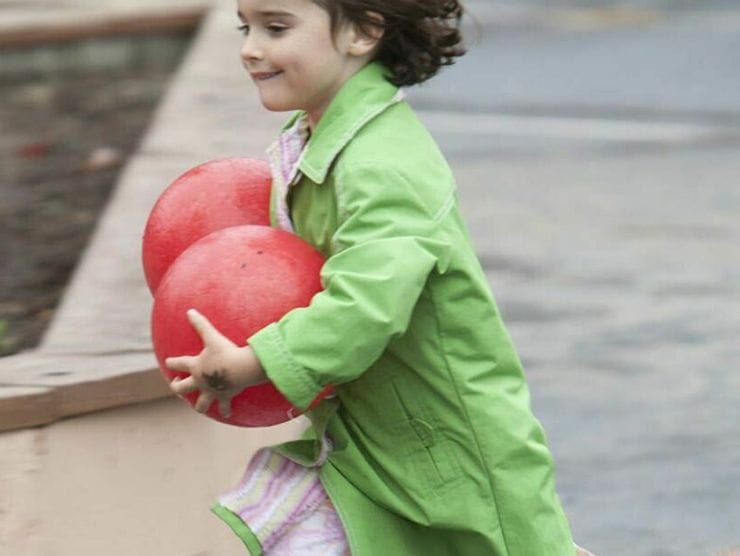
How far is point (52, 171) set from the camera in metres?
7.34

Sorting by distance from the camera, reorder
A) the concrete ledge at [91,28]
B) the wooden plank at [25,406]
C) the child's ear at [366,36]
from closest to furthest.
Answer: the child's ear at [366,36]
the wooden plank at [25,406]
the concrete ledge at [91,28]

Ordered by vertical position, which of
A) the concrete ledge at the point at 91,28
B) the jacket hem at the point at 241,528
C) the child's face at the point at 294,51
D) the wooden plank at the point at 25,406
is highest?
the child's face at the point at 294,51

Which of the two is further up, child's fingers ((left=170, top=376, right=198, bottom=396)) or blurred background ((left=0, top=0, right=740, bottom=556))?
child's fingers ((left=170, top=376, right=198, bottom=396))

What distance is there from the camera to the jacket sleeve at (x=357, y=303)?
3041 millimetres

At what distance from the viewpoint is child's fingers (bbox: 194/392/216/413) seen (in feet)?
10.3

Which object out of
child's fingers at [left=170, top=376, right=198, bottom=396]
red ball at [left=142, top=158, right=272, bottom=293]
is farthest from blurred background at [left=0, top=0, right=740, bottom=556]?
child's fingers at [left=170, top=376, right=198, bottom=396]

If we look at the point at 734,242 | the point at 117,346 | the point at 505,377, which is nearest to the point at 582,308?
the point at 734,242

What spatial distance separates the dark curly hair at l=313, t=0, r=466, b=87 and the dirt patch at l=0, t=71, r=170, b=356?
166 centimetres

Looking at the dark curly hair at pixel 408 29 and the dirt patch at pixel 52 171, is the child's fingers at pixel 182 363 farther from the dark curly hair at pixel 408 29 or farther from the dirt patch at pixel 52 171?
the dirt patch at pixel 52 171

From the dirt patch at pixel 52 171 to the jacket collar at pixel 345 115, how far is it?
166 cm

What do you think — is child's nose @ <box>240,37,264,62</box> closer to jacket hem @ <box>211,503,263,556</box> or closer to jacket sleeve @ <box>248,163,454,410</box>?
jacket sleeve @ <box>248,163,454,410</box>

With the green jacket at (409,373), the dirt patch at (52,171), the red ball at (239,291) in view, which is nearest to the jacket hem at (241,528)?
the green jacket at (409,373)

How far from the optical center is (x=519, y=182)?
8797mm

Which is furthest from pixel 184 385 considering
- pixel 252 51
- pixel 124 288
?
pixel 124 288
